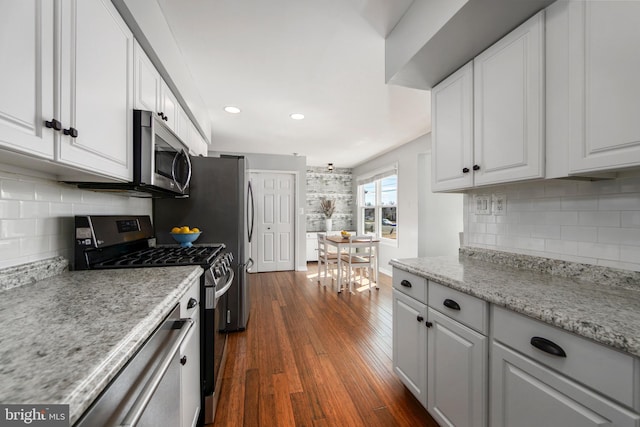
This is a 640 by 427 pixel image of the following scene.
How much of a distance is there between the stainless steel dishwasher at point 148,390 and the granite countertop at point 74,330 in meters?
0.06

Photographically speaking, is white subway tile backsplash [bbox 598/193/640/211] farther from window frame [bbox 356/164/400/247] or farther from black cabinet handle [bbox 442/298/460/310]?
window frame [bbox 356/164/400/247]

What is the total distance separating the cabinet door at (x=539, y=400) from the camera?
747mm

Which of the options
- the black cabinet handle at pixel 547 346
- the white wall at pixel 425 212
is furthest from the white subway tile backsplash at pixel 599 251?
the white wall at pixel 425 212

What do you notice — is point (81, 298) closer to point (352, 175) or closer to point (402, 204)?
point (402, 204)

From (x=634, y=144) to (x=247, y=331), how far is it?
2.88 metres

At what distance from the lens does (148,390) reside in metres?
0.66

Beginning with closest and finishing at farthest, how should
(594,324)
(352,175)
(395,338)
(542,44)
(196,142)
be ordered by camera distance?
(594,324) < (542,44) < (395,338) < (196,142) < (352,175)

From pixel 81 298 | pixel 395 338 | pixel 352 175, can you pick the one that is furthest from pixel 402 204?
pixel 81 298

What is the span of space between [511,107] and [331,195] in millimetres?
5547

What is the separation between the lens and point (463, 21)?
4.24 feet

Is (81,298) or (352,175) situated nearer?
(81,298)

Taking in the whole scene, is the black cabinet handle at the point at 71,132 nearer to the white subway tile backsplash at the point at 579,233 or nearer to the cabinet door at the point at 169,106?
the cabinet door at the point at 169,106

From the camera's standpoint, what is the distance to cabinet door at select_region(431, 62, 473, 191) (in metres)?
1.59

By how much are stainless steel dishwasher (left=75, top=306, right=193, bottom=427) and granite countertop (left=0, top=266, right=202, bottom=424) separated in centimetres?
6
